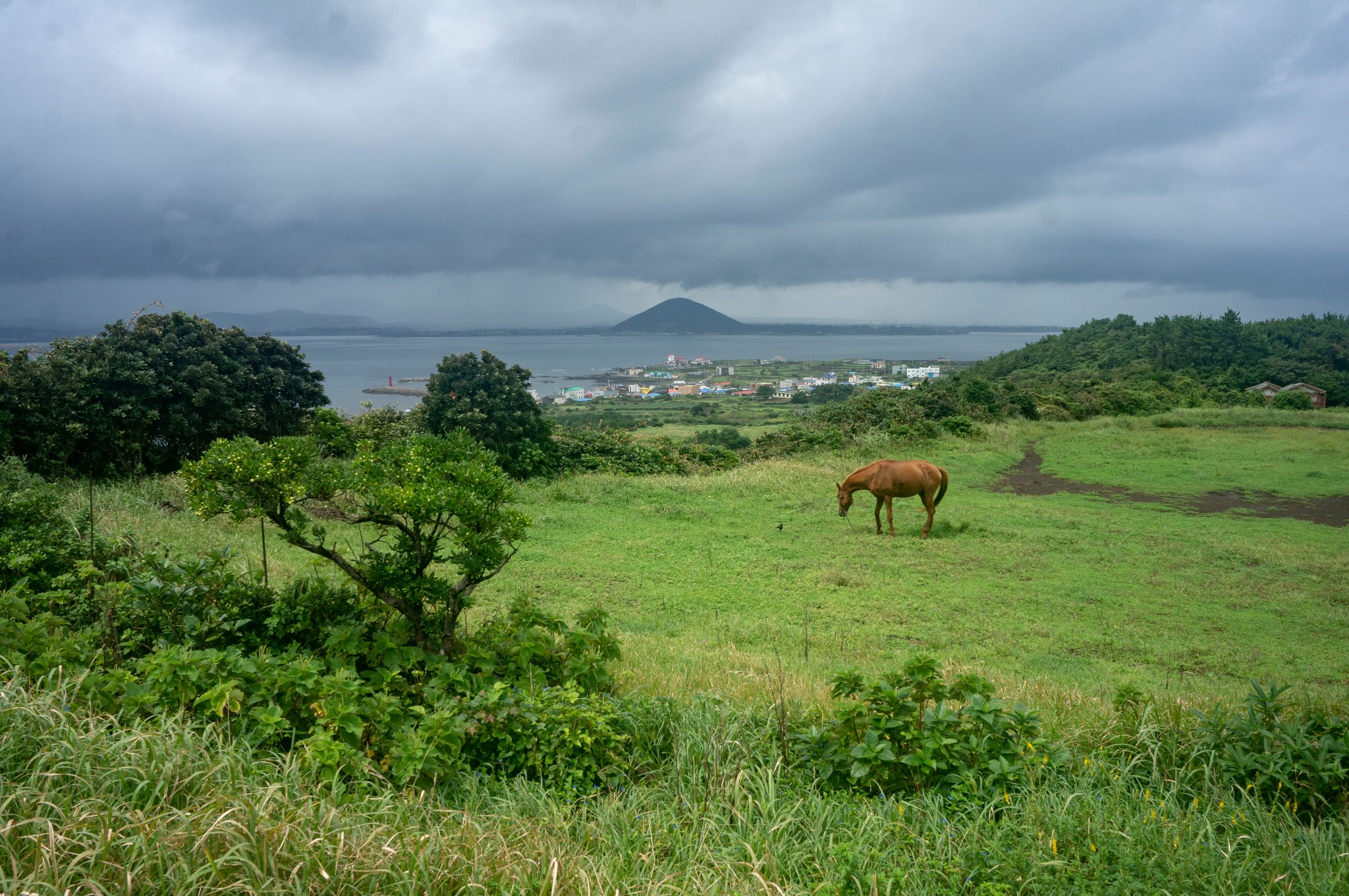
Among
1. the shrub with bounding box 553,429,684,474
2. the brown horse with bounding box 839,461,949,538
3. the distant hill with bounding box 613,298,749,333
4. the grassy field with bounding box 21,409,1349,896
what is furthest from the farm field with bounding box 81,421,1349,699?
the distant hill with bounding box 613,298,749,333

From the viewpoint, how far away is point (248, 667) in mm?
3717

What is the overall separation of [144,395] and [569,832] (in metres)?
14.7

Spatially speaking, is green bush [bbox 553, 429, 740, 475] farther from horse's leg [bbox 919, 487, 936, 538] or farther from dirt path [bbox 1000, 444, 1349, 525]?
horse's leg [bbox 919, 487, 936, 538]

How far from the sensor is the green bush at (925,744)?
356 cm

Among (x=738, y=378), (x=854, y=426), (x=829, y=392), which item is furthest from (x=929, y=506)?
(x=738, y=378)

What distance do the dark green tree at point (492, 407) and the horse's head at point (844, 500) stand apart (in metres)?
7.60

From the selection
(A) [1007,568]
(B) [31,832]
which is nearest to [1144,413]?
(A) [1007,568]

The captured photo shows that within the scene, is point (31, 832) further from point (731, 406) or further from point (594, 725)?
point (731, 406)

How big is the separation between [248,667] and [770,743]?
2.67 meters

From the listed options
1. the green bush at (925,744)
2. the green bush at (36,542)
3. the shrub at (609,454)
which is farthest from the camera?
the shrub at (609,454)

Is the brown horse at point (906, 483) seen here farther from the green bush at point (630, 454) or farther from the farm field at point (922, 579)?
the green bush at point (630, 454)

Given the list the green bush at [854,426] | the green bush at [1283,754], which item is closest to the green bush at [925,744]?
the green bush at [1283,754]

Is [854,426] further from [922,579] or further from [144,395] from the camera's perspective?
[144,395]

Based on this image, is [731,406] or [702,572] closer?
[702,572]
